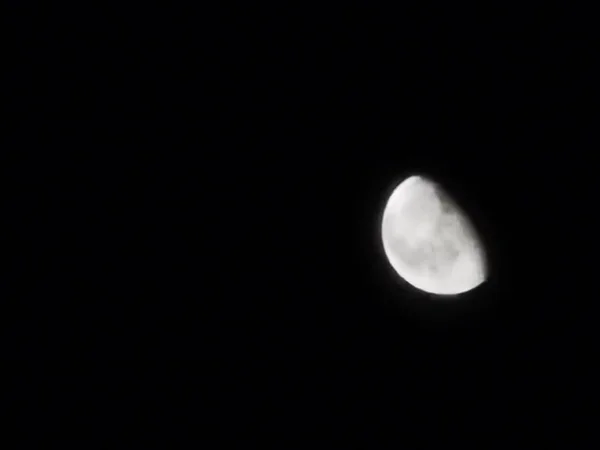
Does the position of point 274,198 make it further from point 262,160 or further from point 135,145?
point 135,145

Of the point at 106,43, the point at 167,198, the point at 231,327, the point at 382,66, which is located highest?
the point at 382,66

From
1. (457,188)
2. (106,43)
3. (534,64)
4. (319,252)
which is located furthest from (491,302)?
(106,43)

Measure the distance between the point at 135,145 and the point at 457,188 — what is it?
0.79 meters

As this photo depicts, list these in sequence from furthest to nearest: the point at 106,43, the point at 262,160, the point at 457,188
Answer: the point at 457,188 < the point at 262,160 < the point at 106,43

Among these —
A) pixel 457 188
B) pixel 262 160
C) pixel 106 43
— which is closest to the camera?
pixel 106 43

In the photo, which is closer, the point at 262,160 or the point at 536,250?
the point at 262,160

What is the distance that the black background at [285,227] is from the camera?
1409 mm

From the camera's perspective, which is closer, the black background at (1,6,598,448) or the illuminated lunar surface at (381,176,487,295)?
the black background at (1,6,598,448)

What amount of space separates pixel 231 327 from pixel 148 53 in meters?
0.65

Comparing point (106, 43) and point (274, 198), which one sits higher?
point (106, 43)

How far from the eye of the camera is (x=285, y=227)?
159 centimetres

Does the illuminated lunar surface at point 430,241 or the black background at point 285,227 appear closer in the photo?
the black background at point 285,227

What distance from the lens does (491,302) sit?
1685 millimetres

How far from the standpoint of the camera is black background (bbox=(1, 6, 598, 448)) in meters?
1.41
